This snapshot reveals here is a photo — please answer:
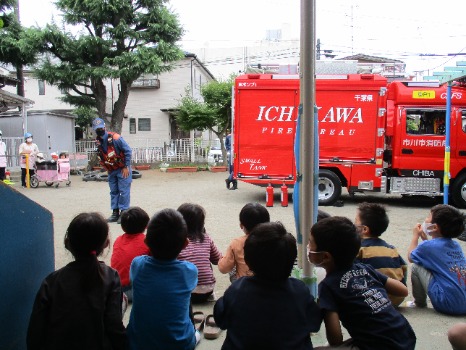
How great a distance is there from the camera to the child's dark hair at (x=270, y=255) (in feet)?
7.32

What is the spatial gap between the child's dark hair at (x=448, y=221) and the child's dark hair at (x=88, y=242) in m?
2.65

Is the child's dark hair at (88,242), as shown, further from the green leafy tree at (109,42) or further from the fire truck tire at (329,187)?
the green leafy tree at (109,42)

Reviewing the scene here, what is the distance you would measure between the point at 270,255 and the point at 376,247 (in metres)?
1.67

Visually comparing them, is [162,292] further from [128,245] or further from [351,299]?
[128,245]

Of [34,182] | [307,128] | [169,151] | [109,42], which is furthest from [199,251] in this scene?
[169,151]

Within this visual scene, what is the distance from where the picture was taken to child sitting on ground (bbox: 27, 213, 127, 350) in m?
2.40

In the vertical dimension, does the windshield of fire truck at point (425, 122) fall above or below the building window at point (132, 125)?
below

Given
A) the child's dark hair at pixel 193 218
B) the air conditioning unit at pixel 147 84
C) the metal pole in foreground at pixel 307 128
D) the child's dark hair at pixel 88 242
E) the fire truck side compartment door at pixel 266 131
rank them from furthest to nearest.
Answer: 1. the air conditioning unit at pixel 147 84
2. the fire truck side compartment door at pixel 266 131
3. the child's dark hair at pixel 193 218
4. the metal pole in foreground at pixel 307 128
5. the child's dark hair at pixel 88 242

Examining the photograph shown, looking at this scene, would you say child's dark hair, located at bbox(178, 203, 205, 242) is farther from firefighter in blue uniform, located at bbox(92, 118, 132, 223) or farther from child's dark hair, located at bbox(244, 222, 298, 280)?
firefighter in blue uniform, located at bbox(92, 118, 132, 223)

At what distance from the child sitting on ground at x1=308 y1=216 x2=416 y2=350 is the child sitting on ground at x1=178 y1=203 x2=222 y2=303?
165 centimetres

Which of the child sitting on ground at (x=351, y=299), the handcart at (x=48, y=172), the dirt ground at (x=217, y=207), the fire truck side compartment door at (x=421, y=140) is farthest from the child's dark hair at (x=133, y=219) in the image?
the handcart at (x=48, y=172)

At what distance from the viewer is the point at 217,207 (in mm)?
10273

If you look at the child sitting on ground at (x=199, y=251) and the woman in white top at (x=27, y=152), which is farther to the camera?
the woman in white top at (x=27, y=152)

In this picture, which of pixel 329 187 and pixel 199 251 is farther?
pixel 329 187
